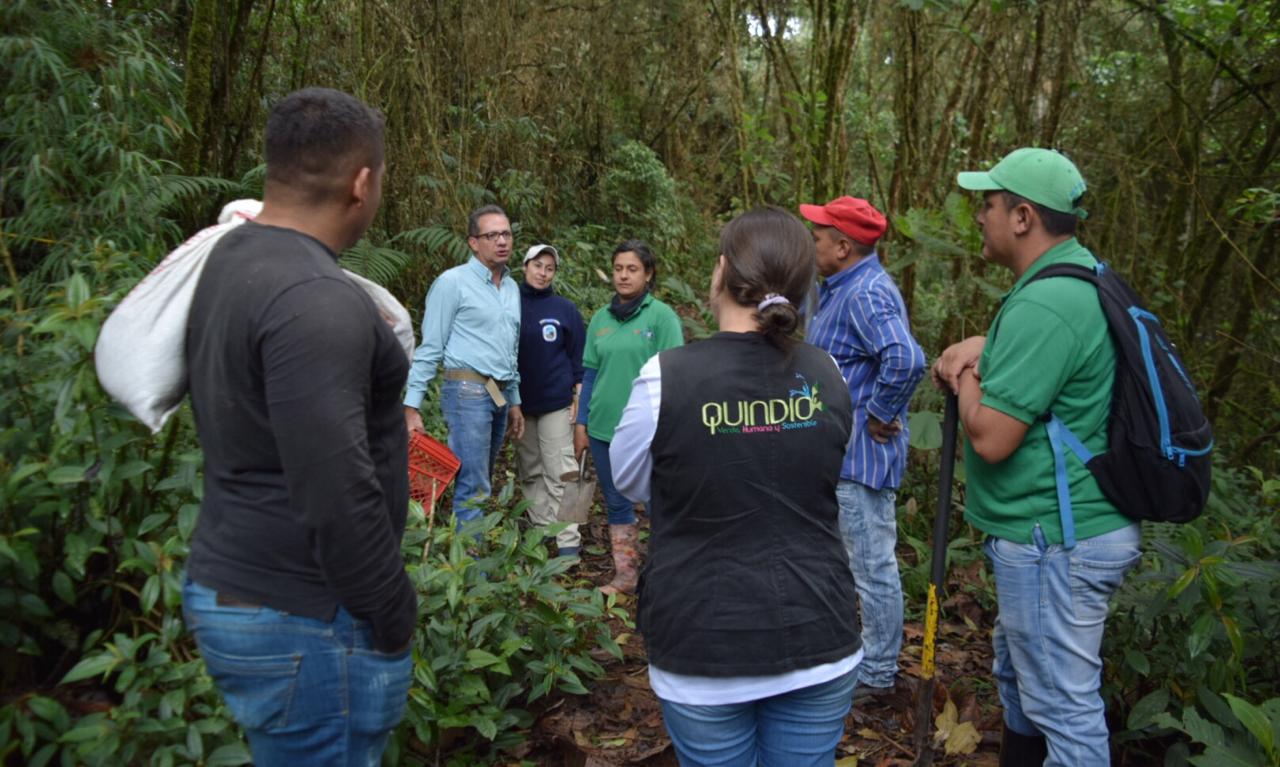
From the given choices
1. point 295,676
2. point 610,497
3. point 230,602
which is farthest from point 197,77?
point 295,676

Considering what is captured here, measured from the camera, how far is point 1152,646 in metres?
3.70

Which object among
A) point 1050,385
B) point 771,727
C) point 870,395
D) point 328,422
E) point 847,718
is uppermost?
point 328,422

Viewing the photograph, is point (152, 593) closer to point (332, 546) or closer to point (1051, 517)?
point (332, 546)

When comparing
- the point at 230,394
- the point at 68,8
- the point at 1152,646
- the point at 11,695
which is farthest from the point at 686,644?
the point at 68,8

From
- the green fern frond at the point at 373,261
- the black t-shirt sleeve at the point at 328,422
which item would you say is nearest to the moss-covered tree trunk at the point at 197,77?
the green fern frond at the point at 373,261

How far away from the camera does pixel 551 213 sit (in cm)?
1172

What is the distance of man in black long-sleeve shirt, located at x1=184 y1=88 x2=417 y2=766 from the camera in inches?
67.6

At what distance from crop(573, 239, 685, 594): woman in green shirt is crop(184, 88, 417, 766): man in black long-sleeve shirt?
3.40 meters

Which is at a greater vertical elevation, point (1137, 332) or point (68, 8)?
point (68, 8)

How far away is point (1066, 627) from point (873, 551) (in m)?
1.32

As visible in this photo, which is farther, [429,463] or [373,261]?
[373,261]

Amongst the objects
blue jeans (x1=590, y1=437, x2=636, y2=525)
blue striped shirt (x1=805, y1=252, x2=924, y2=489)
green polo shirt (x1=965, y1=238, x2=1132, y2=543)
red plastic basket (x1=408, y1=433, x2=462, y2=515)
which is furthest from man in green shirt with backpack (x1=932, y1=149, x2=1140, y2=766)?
blue jeans (x1=590, y1=437, x2=636, y2=525)

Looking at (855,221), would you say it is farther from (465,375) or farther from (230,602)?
(230,602)

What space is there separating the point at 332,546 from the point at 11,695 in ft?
5.09
